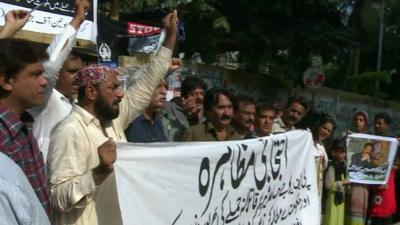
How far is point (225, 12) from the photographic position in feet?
40.2

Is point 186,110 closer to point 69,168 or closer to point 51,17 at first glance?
point 51,17

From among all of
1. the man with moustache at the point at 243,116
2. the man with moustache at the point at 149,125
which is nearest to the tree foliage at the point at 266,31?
the man with moustache at the point at 243,116

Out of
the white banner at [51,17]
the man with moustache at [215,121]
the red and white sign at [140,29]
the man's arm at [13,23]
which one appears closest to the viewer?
the man's arm at [13,23]

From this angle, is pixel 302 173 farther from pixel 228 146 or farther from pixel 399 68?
pixel 399 68

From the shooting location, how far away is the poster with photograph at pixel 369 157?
7367 mm

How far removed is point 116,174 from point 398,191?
590 centimetres

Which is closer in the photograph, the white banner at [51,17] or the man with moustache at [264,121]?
the white banner at [51,17]

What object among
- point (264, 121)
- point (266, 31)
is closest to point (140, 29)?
point (266, 31)

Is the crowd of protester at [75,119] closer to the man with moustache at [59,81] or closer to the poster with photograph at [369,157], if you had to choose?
the man with moustache at [59,81]

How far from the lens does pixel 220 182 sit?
4520mm

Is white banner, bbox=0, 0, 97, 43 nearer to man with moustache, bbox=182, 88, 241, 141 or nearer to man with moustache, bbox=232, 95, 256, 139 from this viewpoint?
man with moustache, bbox=182, 88, 241, 141

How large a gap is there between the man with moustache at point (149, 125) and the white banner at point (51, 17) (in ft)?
4.63

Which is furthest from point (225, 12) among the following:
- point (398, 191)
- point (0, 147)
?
point (0, 147)

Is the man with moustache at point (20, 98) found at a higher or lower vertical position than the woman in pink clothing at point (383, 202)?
higher
